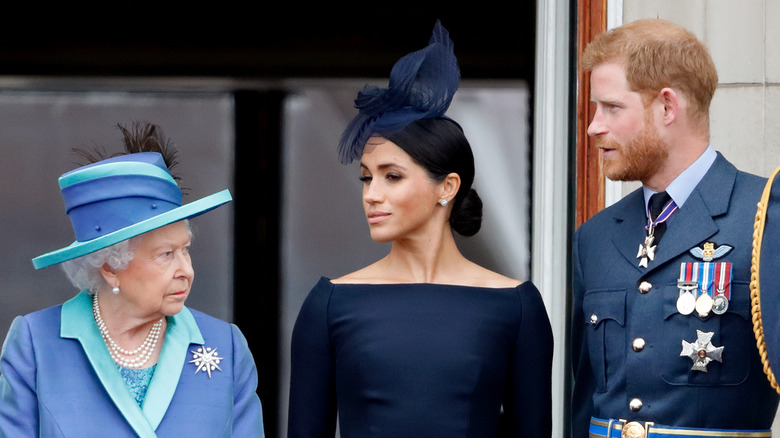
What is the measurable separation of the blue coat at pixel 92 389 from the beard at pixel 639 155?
3.70 feet

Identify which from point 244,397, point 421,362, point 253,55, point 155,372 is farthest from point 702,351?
point 253,55

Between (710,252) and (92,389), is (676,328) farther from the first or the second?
(92,389)

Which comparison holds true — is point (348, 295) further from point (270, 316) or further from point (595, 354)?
point (270, 316)

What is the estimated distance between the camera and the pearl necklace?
3.06 meters

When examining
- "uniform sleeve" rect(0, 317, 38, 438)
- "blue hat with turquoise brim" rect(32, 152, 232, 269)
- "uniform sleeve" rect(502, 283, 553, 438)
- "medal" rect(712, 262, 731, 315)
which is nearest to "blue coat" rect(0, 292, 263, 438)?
"uniform sleeve" rect(0, 317, 38, 438)

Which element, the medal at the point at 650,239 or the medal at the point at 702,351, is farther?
the medal at the point at 650,239

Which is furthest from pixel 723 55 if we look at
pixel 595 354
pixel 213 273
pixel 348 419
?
pixel 213 273

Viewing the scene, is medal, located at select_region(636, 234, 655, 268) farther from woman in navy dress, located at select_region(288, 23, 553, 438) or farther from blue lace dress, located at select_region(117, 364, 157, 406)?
blue lace dress, located at select_region(117, 364, 157, 406)

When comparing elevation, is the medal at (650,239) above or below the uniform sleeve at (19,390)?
above

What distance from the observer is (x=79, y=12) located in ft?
20.6

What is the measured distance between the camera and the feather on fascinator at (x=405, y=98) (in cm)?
341

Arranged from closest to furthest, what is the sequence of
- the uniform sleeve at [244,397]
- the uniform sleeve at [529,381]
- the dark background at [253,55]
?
the uniform sleeve at [244,397], the uniform sleeve at [529,381], the dark background at [253,55]

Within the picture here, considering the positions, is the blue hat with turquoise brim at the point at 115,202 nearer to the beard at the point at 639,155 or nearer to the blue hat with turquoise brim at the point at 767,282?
the beard at the point at 639,155

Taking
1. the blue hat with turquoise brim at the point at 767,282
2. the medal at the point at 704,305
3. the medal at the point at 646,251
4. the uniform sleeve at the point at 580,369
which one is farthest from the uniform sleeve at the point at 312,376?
the blue hat with turquoise brim at the point at 767,282
